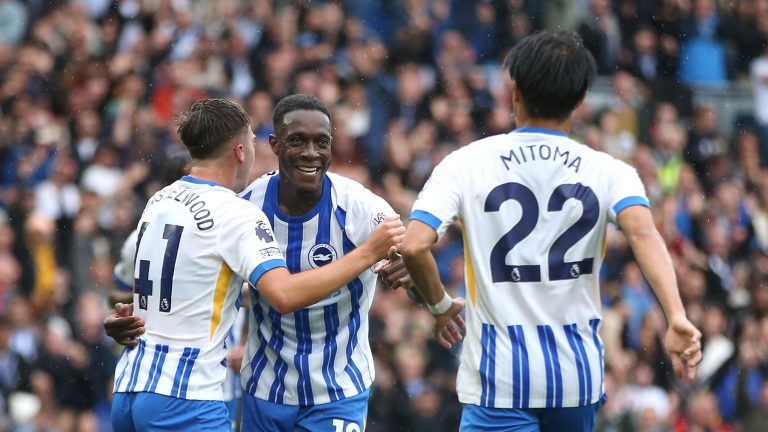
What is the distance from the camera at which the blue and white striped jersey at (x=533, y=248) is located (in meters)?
5.07

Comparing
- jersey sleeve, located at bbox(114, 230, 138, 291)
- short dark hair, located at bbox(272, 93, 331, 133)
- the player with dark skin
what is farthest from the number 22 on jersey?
jersey sleeve, located at bbox(114, 230, 138, 291)

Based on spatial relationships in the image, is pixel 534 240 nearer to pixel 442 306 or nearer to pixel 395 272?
pixel 442 306

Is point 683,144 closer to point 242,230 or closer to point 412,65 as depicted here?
point 412,65

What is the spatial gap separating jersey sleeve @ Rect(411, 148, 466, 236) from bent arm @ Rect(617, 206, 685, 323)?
0.66 metres

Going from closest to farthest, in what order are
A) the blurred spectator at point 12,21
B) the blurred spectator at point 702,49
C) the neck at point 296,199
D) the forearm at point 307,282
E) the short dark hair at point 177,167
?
the forearm at point 307,282
the neck at point 296,199
the short dark hair at point 177,167
the blurred spectator at point 12,21
the blurred spectator at point 702,49

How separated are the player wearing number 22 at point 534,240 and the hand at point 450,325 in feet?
1.42

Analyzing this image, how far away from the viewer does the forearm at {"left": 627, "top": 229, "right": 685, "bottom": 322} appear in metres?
4.78

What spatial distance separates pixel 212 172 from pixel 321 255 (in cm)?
76

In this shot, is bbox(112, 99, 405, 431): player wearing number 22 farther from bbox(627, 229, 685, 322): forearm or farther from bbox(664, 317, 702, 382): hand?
bbox(664, 317, 702, 382): hand

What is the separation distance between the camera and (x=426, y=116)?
50.3ft

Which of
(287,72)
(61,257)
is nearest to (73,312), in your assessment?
(61,257)

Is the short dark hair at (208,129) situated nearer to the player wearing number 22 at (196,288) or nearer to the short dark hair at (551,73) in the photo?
the player wearing number 22 at (196,288)

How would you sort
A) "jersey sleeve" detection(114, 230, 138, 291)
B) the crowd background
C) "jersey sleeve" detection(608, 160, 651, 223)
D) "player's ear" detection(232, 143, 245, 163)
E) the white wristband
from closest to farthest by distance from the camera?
"jersey sleeve" detection(608, 160, 651, 223)
the white wristband
"player's ear" detection(232, 143, 245, 163)
"jersey sleeve" detection(114, 230, 138, 291)
the crowd background

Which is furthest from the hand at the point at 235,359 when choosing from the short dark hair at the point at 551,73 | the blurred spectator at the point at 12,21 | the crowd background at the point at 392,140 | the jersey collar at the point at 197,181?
the blurred spectator at the point at 12,21
